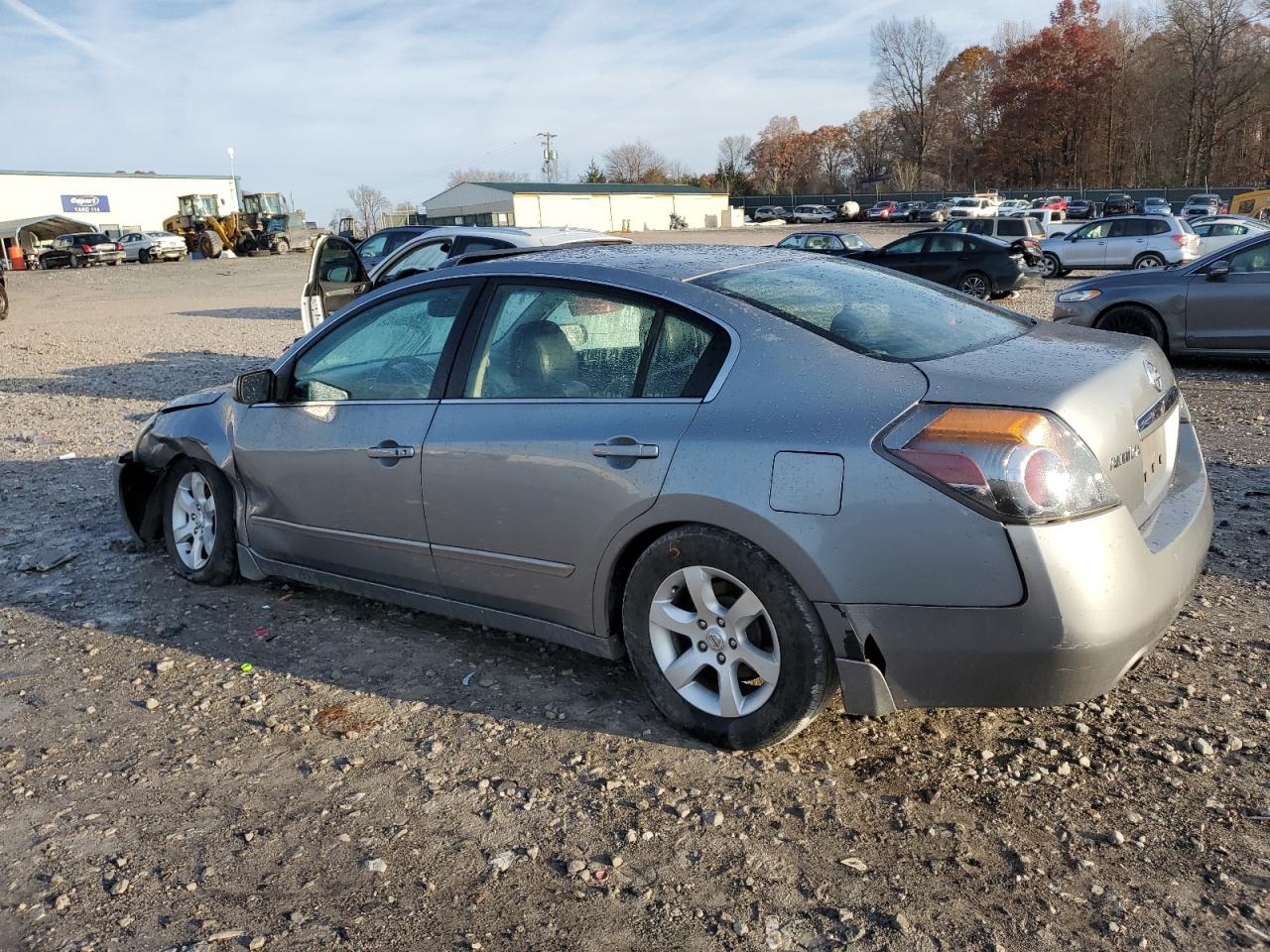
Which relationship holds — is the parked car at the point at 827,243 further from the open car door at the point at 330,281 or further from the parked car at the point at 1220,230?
the open car door at the point at 330,281

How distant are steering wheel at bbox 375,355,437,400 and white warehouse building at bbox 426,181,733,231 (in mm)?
63943

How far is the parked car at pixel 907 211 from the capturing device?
6850 cm

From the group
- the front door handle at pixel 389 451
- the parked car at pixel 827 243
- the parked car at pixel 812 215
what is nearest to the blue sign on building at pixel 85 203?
the parked car at pixel 812 215

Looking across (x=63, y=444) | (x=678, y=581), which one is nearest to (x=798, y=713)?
(x=678, y=581)

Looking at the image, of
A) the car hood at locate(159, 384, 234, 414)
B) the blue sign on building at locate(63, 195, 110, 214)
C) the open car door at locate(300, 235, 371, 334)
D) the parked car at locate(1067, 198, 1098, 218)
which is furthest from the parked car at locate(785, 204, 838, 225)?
the car hood at locate(159, 384, 234, 414)

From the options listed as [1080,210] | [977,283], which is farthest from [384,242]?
[1080,210]

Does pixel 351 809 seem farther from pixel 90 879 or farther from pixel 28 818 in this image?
pixel 28 818

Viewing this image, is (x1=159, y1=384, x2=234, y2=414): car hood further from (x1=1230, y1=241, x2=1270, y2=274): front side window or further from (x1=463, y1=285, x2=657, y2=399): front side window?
(x1=1230, y1=241, x2=1270, y2=274): front side window

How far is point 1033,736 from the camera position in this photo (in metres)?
3.27

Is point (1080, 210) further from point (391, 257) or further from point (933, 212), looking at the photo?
point (391, 257)

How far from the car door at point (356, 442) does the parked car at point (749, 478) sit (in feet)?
0.04

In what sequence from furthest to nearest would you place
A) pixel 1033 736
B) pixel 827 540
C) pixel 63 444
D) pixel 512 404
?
1. pixel 63 444
2. pixel 512 404
3. pixel 1033 736
4. pixel 827 540

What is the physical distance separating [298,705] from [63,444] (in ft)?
19.8

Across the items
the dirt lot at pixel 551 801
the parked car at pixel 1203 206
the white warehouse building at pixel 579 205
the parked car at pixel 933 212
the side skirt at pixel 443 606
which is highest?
the white warehouse building at pixel 579 205
